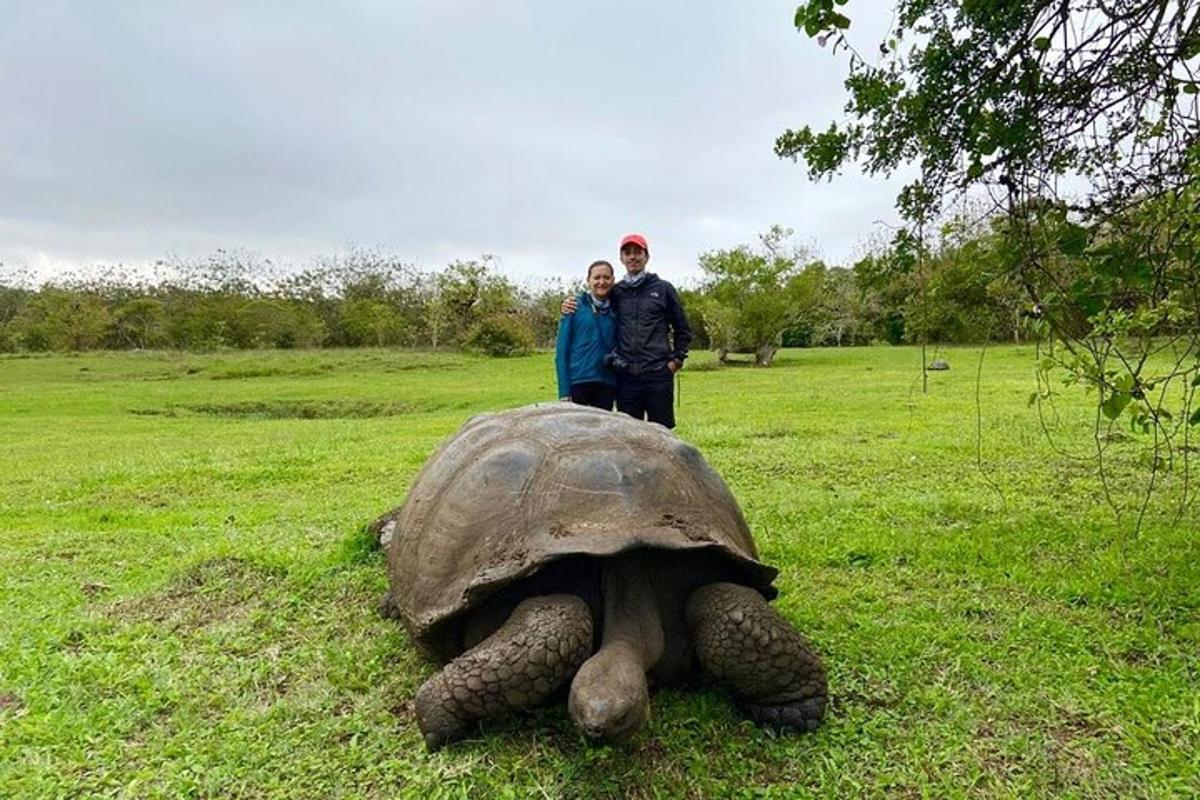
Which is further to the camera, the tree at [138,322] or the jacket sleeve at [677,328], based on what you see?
the tree at [138,322]

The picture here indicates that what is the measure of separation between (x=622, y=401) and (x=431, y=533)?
110 inches

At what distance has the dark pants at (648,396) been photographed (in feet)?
18.0

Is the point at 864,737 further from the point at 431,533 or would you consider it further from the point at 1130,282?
the point at 1130,282

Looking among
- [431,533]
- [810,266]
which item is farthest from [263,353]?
[431,533]

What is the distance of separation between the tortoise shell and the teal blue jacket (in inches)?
83.4

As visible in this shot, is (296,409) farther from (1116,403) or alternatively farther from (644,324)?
(1116,403)

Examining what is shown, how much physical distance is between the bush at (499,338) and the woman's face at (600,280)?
29.3 m

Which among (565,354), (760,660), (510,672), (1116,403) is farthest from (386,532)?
(1116,403)

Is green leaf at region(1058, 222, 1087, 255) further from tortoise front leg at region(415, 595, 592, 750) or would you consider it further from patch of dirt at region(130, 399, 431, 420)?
Answer: patch of dirt at region(130, 399, 431, 420)

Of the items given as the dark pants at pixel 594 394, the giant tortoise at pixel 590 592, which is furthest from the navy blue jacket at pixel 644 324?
the giant tortoise at pixel 590 592

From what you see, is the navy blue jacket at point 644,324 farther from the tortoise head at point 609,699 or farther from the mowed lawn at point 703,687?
the tortoise head at point 609,699

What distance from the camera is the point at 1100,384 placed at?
281 centimetres

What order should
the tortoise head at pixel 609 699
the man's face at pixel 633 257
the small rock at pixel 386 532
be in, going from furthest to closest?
the man's face at pixel 633 257
the small rock at pixel 386 532
the tortoise head at pixel 609 699

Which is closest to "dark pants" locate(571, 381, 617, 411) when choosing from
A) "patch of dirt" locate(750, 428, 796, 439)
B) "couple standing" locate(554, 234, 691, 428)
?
"couple standing" locate(554, 234, 691, 428)
